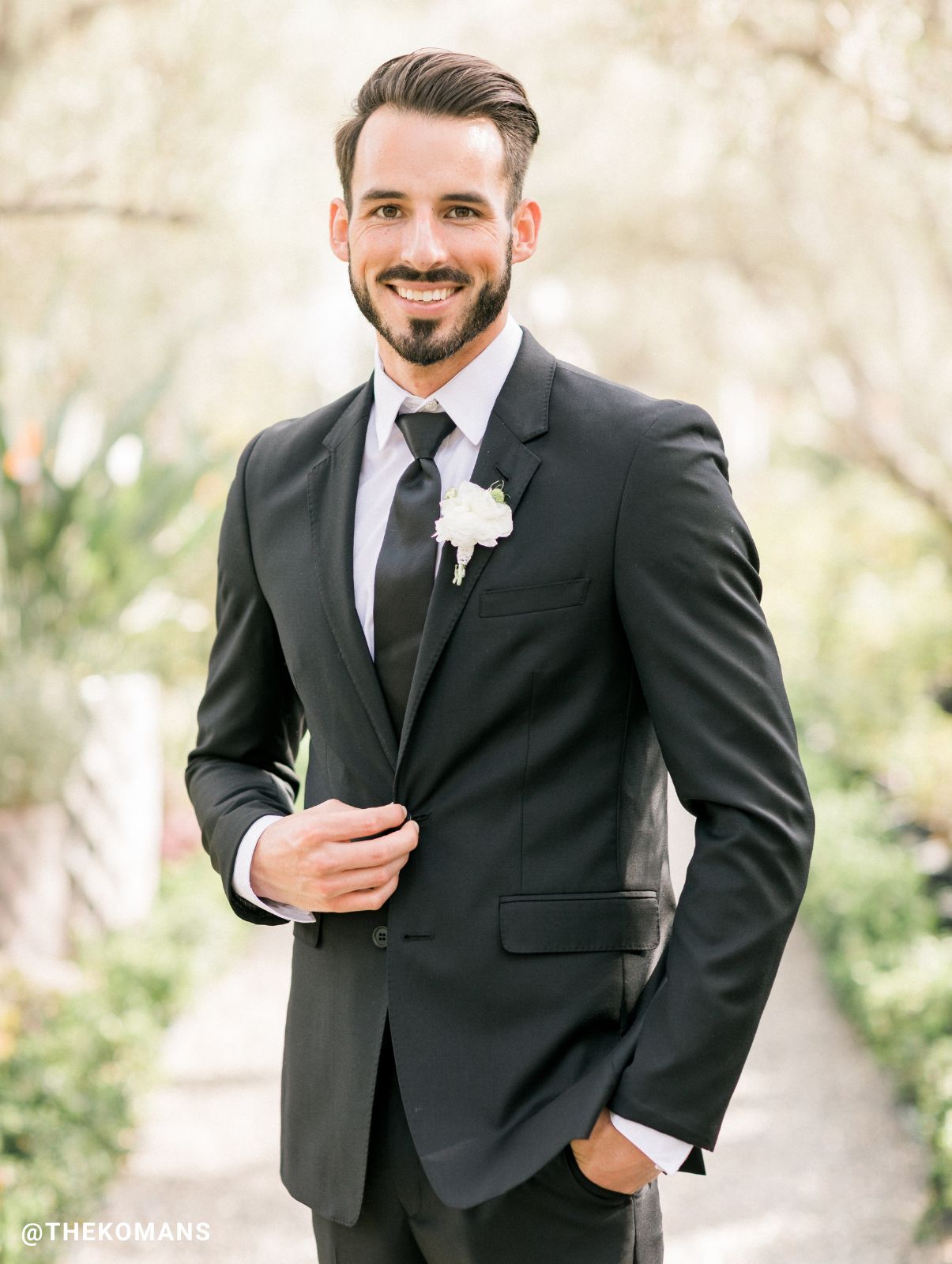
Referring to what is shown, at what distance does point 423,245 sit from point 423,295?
0.07 m

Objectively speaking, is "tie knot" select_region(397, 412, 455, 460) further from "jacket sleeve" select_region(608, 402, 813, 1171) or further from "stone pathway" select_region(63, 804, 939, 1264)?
"stone pathway" select_region(63, 804, 939, 1264)

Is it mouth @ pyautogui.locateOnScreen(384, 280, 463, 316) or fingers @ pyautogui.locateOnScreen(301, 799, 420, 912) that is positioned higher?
mouth @ pyautogui.locateOnScreen(384, 280, 463, 316)

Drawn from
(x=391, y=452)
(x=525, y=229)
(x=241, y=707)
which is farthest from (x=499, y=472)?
(x=241, y=707)

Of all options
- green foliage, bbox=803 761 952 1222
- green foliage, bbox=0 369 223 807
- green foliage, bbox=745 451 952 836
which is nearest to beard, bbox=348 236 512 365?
green foliage, bbox=803 761 952 1222

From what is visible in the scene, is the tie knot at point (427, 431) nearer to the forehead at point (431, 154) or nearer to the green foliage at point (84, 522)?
the forehead at point (431, 154)

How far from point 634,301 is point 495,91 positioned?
15135 mm

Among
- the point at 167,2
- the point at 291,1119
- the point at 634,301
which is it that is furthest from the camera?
the point at 634,301

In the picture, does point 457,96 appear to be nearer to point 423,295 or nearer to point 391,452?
point 423,295

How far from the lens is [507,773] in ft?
6.11

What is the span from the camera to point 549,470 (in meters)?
1.91

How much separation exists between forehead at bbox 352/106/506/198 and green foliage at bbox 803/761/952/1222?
3038mm

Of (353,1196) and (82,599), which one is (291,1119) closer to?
(353,1196)

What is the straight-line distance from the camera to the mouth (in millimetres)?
1931

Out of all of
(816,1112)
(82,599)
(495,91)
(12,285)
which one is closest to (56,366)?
(12,285)
